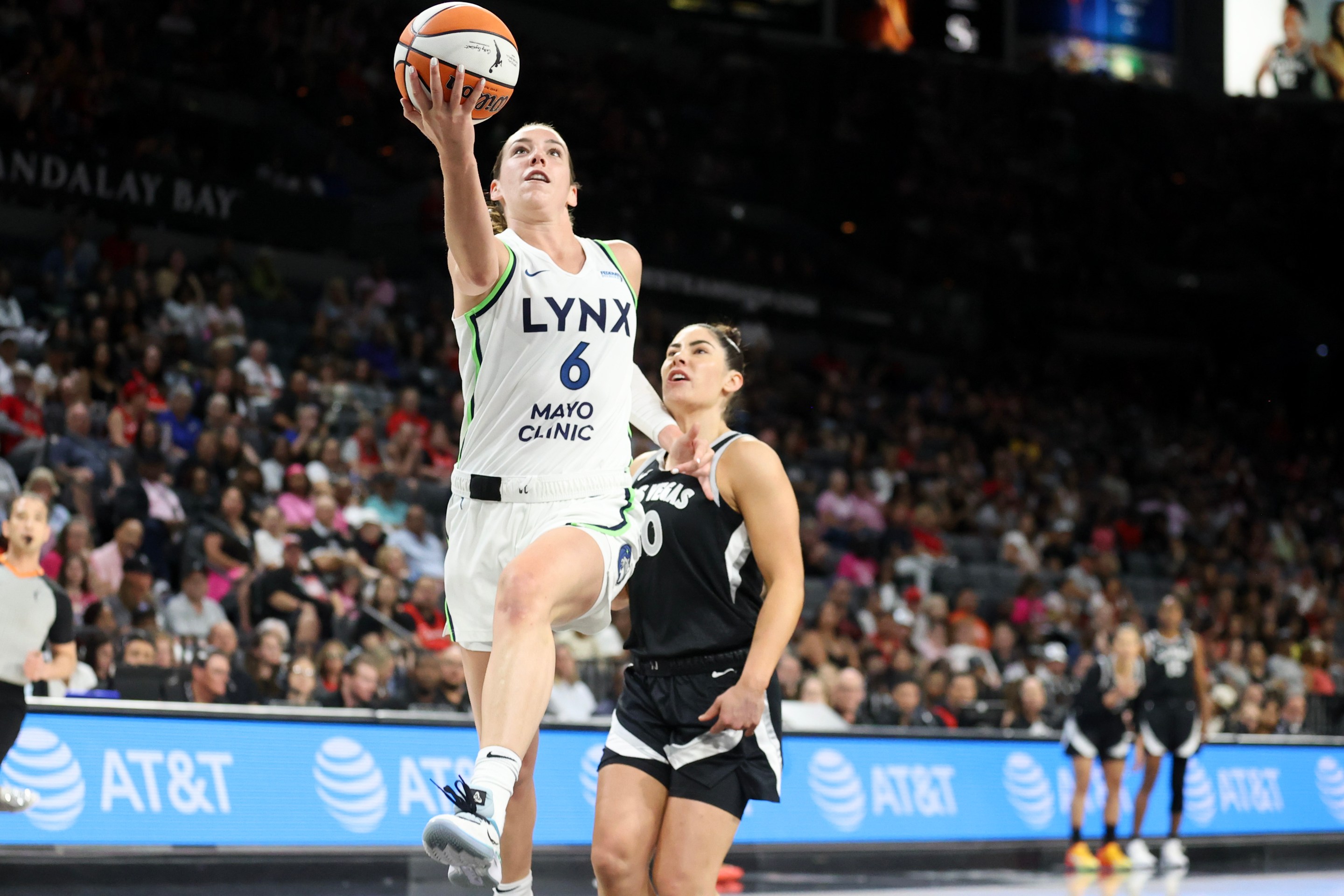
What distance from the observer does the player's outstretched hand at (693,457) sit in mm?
4539

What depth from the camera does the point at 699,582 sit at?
15.2 ft

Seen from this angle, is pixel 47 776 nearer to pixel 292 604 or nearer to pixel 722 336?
pixel 292 604

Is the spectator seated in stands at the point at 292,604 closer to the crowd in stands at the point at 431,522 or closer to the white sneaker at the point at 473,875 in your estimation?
the crowd in stands at the point at 431,522

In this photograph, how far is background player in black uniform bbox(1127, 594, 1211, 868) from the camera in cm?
1189

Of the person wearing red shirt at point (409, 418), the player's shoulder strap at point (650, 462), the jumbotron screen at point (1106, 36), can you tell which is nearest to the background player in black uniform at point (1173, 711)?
the person wearing red shirt at point (409, 418)

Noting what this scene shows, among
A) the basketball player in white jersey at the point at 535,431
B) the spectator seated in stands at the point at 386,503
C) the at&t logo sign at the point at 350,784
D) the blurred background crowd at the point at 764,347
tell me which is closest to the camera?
the basketball player in white jersey at the point at 535,431

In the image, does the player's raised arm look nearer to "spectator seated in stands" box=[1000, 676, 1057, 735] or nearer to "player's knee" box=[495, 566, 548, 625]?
"player's knee" box=[495, 566, 548, 625]

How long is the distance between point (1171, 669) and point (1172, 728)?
1.60 feet

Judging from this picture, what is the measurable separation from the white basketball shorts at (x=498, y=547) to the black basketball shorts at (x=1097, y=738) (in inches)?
325

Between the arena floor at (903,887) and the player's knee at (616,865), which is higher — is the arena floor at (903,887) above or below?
below

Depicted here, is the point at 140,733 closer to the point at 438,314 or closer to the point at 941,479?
the point at 438,314

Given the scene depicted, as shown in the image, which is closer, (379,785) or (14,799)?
(14,799)

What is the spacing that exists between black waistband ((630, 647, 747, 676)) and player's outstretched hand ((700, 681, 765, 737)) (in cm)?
27

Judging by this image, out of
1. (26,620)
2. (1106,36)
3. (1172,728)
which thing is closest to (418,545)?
(26,620)
